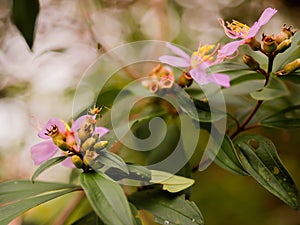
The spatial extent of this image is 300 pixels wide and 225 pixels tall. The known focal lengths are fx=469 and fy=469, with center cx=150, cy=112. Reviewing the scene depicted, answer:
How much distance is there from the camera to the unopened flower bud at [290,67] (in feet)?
2.57

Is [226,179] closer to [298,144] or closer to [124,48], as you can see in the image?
[298,144]

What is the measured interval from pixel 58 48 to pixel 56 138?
2.60ft

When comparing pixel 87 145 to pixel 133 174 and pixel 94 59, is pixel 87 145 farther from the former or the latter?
pixel 94 59

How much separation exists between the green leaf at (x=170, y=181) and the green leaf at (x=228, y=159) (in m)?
0.07

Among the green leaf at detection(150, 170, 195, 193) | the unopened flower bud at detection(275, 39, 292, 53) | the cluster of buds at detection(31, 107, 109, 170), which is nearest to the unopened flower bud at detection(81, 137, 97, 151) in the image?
the cluster of buds at detection(31, 107, 109, 170)

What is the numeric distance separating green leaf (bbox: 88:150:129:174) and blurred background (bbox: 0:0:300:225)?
714mm

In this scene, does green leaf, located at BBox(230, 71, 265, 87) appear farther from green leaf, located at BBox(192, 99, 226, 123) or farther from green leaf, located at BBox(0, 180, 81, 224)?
green leaf, located at BBox(0, 180, 81, 224)

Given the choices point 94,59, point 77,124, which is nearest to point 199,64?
point 77,124

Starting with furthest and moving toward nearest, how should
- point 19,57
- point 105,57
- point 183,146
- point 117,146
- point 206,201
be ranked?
point 206,201
point 19,57
point 105,57
point 117,146
point 183,146

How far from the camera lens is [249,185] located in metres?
1.70

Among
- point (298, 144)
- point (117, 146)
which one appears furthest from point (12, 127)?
point (298, 144)

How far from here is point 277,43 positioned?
2.51 ft

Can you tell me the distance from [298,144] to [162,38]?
623 mm

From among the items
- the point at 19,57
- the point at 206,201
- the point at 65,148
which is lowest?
the point at 206,201
